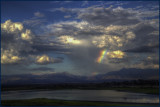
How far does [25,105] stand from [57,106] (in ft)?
28.9

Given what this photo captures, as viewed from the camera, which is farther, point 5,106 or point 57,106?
point 5,106

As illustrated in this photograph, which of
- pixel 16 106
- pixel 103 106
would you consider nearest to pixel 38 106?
pixel 16 106

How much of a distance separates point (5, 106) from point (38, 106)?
915 cm

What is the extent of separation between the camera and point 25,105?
1902 inches

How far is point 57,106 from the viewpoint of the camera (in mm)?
45469

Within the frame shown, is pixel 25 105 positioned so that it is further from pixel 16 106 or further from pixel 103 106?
pixel 103 106

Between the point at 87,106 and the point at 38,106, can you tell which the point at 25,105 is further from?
the point at 87,106

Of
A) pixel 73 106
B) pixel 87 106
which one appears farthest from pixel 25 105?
pixel 87 106

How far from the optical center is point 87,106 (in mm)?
45906

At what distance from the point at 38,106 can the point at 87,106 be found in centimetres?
1172

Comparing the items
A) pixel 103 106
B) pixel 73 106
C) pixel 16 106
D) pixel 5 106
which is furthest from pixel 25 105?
pixel 103 106

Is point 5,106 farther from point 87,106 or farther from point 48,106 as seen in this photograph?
point 87,106

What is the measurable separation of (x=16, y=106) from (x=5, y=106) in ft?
11.0

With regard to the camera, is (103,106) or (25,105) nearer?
(103,106)
